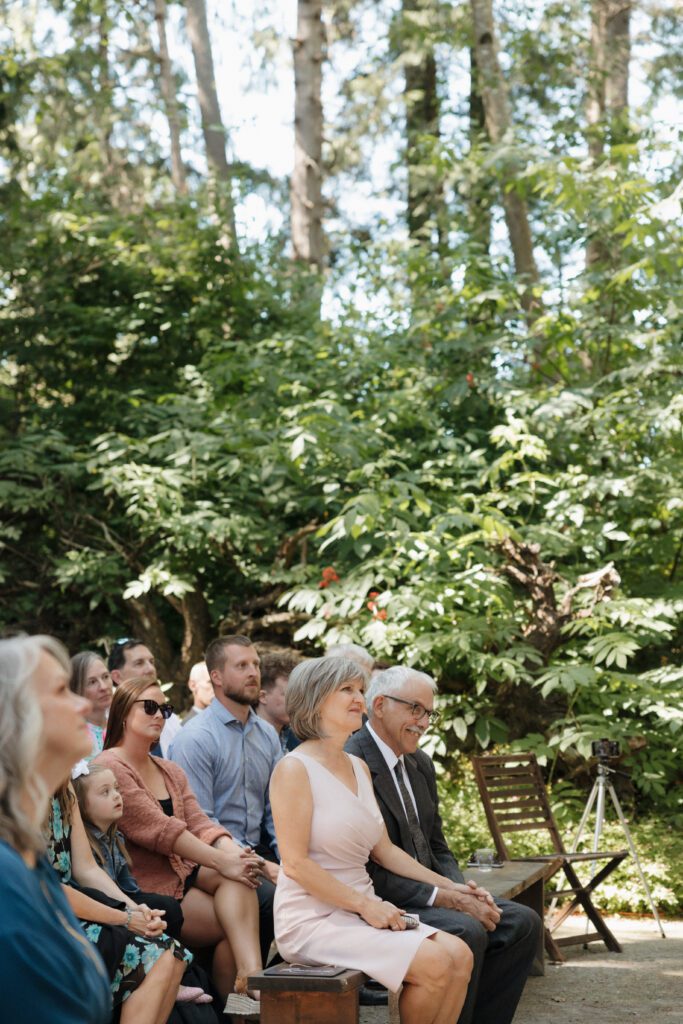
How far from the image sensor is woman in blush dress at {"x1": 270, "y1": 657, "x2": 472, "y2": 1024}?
13.3 ft

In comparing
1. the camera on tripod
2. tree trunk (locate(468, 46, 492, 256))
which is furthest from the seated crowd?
tree trunk (locate(468, 46, 492, 256))

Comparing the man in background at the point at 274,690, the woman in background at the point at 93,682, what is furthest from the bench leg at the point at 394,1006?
the man in background at the point at 274,690

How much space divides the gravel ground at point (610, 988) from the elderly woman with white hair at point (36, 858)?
4.05 meters

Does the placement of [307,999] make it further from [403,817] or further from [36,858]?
[36,858]

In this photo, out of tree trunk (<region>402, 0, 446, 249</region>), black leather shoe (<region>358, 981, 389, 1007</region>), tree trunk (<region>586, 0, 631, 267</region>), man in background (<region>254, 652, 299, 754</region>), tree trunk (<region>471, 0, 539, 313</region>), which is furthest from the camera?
tree trunk (<region>402, 0, 446, 249</region>)

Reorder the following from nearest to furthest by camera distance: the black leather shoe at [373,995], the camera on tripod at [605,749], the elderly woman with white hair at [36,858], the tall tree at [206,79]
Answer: the elderly woman with white hair at [36,858] → the black leather shoe at [373,995] → the camera on tripod at [605,749] → the tall tree at [206,79]

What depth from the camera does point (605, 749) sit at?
8.04 metres

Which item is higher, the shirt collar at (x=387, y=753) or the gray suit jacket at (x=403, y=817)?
the shirt collar at (x=387, y=753)

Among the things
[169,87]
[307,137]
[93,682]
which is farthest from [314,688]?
[169,87]

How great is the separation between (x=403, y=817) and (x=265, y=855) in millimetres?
998

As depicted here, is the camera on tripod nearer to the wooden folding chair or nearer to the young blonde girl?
the wooden folding chair

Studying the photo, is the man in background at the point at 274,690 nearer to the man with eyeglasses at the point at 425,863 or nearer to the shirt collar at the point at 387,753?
the man with eyeglasses at the point at 425,863

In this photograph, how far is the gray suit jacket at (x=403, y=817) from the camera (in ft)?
15.4

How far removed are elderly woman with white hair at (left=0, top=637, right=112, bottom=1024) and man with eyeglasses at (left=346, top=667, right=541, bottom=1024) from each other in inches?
109
